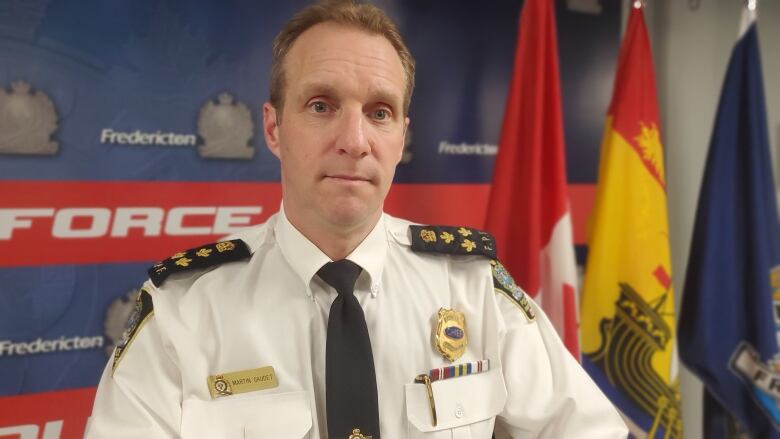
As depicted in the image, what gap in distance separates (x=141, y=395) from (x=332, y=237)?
1.33ft

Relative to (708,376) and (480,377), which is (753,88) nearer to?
(708,376)

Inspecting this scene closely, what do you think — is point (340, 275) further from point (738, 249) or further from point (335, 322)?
point (738, 249)

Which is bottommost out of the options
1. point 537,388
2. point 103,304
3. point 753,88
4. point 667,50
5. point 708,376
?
point 708,376

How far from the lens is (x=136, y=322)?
1.00 m

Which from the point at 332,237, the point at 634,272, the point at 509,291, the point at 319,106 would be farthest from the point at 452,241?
the point at 634,272

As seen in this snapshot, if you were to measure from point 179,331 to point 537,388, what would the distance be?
65 centimetres

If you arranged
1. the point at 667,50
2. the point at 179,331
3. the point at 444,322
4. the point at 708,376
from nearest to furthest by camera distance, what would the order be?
1. the point at 179,331
2. the point at 444,322
3. the point at 708,376
4. the point at 667,50

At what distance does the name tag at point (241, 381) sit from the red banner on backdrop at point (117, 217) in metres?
0.67

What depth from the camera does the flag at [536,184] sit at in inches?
65.3

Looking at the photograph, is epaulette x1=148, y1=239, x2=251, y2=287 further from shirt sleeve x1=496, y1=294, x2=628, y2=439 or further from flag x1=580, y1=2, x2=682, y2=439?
flag x1=580, y1=2, x2=682, y2=439

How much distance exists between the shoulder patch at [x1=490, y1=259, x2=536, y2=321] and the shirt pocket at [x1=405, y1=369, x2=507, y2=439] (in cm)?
15

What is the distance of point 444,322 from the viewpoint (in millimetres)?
1079

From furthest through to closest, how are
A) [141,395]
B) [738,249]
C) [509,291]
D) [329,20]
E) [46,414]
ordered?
[738,249], [46,414], [509,291], [329,20], [141,395]

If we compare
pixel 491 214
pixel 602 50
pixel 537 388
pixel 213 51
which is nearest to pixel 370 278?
pixel 537 388
